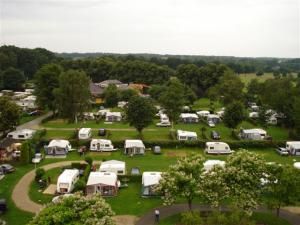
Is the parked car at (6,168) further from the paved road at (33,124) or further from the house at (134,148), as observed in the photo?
the paved road at (33,124)

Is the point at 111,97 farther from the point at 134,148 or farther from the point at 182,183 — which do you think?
the point at 182,183

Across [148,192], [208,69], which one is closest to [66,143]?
[148,192]

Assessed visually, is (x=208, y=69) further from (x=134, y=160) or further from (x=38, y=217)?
(x=38, y=217)

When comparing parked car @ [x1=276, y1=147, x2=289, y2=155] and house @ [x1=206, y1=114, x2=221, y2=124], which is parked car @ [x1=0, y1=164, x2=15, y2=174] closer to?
parked car @ [x1=276, y1=147, x2=289, y2=155]

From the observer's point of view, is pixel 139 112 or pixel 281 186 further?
pixel 139 112

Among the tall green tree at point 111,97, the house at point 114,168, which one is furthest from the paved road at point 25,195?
the tall green tree at point 111,97

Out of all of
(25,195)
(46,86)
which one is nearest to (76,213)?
(25,195)
